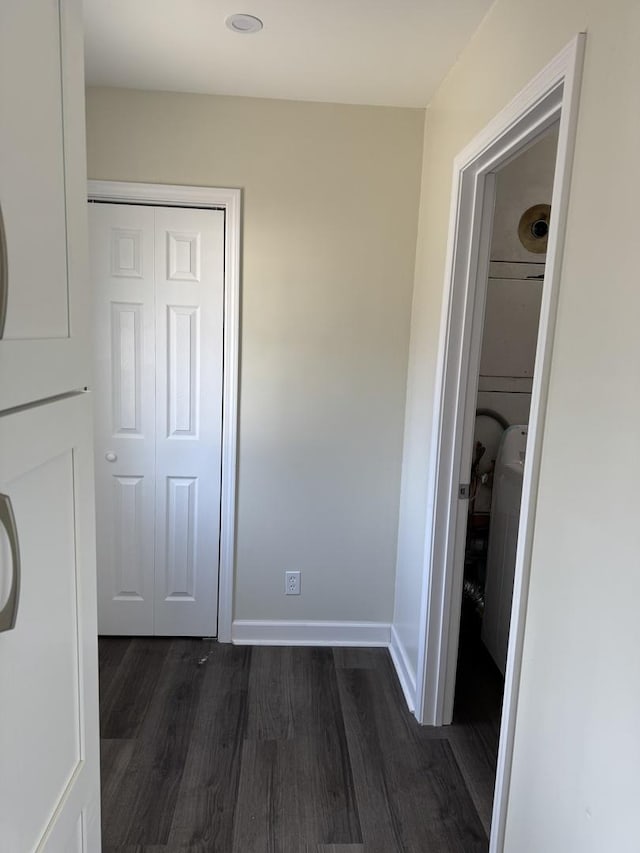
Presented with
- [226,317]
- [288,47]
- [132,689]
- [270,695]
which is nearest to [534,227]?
[288,47]

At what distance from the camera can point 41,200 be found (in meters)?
0.71

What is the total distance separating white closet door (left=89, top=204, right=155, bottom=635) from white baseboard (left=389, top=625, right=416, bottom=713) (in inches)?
46.4

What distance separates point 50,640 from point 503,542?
6.89ft

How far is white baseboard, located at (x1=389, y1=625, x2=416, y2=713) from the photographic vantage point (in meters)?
2.36

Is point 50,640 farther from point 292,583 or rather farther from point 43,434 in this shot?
point 292,583

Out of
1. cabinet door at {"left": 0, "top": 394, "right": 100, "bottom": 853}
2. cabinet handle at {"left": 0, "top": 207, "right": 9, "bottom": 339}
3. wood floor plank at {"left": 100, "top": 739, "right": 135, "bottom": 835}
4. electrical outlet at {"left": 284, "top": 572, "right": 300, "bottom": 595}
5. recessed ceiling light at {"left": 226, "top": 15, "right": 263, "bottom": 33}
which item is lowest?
wood floor plank at {"left": 100, "top": 739, "right": 135, "bottom": 835}

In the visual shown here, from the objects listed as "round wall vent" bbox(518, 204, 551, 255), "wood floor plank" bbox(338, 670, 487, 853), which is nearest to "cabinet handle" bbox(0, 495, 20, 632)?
"wood floor plank" bbox(338, 670, 487, 853)

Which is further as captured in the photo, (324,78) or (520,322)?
(520,322)

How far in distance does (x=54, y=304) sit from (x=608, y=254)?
3.07 ft

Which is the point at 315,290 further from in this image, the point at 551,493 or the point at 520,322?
the point at 551,493

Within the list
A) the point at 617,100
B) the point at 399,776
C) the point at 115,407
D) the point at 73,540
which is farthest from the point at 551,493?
the point at 115,407

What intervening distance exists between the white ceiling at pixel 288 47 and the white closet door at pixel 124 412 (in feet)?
1.86

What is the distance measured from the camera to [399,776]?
198cm

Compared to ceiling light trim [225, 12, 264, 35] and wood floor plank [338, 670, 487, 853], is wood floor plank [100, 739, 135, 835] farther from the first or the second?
ceiling light trim [225, 12, 264, 35]
